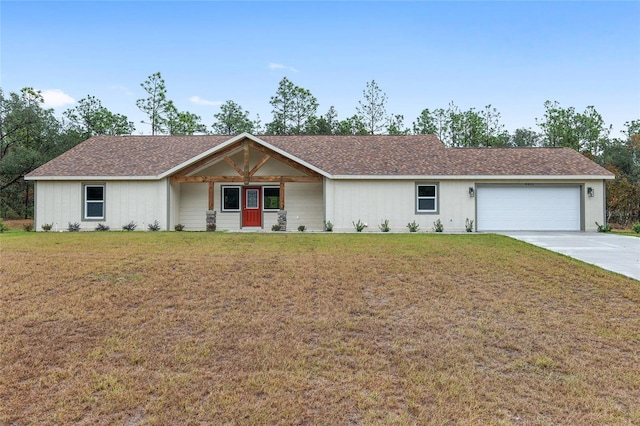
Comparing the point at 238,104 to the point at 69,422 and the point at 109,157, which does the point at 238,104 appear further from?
the point at 69,422

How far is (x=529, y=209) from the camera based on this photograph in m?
15.8

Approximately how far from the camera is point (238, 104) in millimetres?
36312

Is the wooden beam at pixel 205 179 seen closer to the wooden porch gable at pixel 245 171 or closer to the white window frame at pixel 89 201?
the wooden porch gable at pixel 245 171

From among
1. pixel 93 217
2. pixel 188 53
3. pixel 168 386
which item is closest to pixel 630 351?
pixel 168 386

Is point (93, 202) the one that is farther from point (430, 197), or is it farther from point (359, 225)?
point (430, 197)

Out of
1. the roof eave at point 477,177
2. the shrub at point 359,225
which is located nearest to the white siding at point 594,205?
the roof eave at point 477,177

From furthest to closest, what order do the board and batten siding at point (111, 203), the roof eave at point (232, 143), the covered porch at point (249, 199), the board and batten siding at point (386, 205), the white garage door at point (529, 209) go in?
the covered porch at point (249, 199), the white garage door at point (529, 209), the board and batten siding at point (386, 205), the board and batten siding at point (111, 203), the roof eave at point (232, 143)

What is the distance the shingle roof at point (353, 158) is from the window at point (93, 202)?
0.65 metres

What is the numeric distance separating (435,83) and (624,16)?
10749 millimetres

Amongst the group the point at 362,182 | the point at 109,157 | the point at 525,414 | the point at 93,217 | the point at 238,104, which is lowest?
the point at 525,414

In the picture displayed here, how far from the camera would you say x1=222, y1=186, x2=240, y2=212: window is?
55.3 ft

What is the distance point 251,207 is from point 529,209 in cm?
1235

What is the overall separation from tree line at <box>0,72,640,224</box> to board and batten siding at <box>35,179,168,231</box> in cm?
1748

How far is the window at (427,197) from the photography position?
15719 mm
